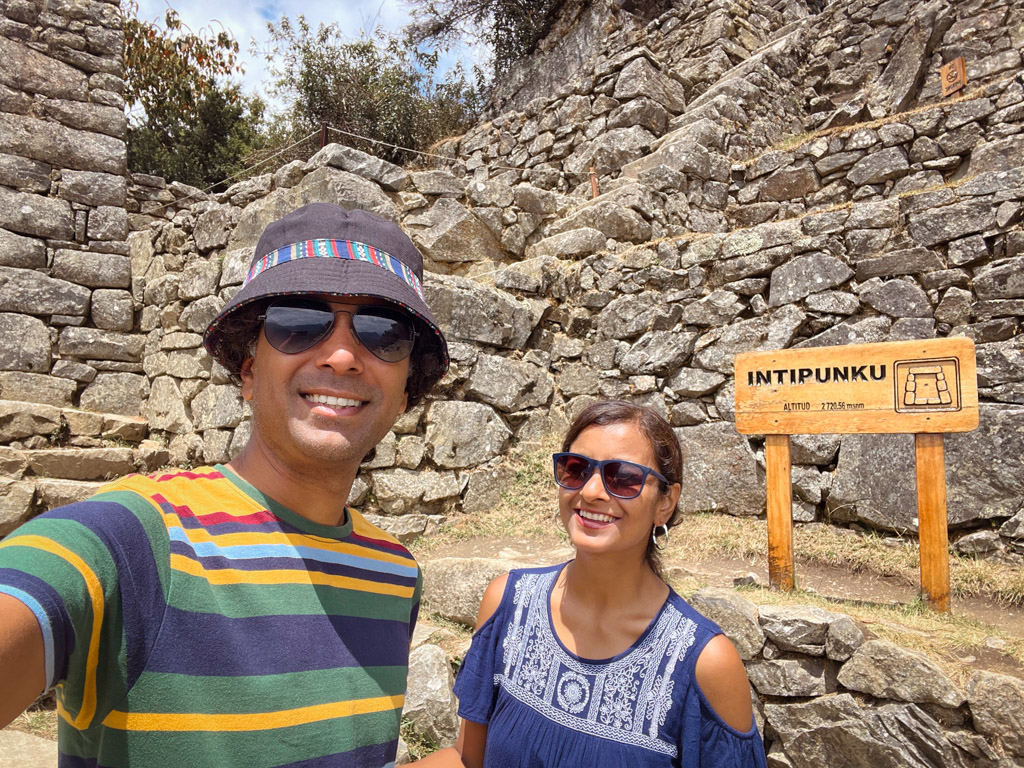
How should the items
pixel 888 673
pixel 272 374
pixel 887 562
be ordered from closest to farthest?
pixel 272 374 → pixel 888 673 → pixel 887 562

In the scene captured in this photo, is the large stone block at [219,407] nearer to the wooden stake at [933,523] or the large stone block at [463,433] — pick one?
the large stone block at [463,433]

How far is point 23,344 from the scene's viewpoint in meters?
4.64

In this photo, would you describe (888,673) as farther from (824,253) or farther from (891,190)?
(891,190)

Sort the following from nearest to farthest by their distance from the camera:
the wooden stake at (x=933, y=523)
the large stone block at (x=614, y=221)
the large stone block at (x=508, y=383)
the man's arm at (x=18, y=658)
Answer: the man's arm at (x=18, y=658) → the wooden stake at (x=933, y=523) → the large stone block at (x=508, y=383) → the large stone block at (x=614, y=221)

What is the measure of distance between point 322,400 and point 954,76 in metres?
8.13

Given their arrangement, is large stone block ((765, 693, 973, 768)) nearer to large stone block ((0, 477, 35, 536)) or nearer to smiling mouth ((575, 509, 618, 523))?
smiling mouth ((575, 509, 618, 523))

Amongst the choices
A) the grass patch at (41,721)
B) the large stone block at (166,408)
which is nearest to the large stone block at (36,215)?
the large stone block at (166,408)

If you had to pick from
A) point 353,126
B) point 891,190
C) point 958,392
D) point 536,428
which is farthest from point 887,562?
point 353,126

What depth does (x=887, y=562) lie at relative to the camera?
12.4 ft

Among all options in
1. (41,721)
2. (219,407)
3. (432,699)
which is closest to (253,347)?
(432,699)

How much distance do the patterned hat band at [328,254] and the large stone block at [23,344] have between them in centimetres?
471

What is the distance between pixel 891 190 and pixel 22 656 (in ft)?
23.3

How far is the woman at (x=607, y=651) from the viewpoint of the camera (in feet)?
4.19

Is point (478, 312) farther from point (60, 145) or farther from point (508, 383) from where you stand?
point (60, 145)
